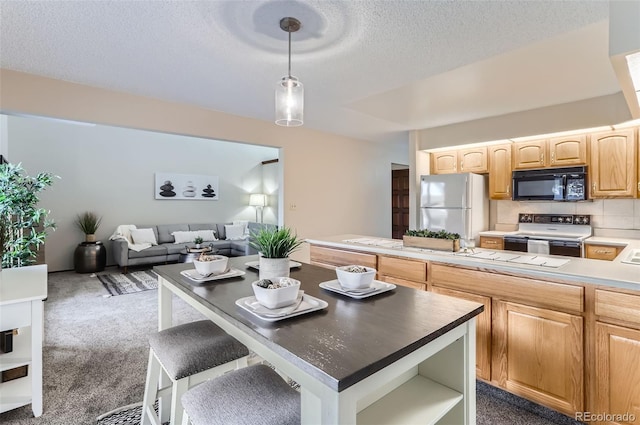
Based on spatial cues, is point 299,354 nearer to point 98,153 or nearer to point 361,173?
point 361,173

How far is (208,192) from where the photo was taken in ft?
23.5

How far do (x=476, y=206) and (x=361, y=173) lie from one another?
196cm

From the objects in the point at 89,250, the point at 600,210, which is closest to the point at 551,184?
the point at 600,210

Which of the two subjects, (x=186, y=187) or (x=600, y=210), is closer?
(x=600, y=210)

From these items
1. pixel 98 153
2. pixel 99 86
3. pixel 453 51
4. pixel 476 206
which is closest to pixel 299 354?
pixel 453 51

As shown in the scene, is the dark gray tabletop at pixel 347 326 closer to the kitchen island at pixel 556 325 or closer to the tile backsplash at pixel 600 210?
the kitchen island at pixel 556 325

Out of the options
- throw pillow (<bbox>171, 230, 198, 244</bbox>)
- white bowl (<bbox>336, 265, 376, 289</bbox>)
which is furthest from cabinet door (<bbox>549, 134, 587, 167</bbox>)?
throw pillow (<bbox>171, 230, 198, 244</bbox>)

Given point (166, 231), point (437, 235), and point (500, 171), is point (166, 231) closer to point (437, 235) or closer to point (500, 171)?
point (437, 235)

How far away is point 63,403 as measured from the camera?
1871 mm

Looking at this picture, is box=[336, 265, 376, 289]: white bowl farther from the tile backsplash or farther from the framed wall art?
the framed wall art

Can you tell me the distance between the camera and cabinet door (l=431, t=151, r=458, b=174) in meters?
4.45

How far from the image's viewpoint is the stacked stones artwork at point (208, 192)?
7.10 m

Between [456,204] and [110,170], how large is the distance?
6079mm

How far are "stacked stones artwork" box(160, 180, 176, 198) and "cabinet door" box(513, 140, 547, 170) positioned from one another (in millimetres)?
6206
